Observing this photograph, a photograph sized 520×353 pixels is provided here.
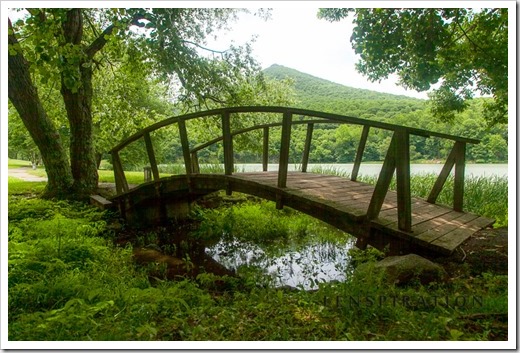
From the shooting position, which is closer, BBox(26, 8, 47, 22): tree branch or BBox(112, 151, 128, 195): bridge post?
BBox(26, 8, 47, 22): tree branch

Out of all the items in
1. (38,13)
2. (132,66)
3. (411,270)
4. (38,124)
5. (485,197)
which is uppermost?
(132,66)

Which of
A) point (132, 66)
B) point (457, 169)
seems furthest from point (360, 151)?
point (132, 66)

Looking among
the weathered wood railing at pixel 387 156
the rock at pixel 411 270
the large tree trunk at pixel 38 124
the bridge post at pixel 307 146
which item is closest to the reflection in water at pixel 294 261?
the weathered wood railing at pixel 387 156

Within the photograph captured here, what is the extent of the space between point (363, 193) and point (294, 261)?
157 centimetres

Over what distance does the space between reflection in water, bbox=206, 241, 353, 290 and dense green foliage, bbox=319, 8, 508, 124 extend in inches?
117

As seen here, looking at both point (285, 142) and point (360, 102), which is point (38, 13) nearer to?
point (285, 142)

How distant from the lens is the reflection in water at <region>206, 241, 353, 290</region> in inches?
187

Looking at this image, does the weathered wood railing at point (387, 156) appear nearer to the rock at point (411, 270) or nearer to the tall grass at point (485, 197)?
the rock at point (411, 270)

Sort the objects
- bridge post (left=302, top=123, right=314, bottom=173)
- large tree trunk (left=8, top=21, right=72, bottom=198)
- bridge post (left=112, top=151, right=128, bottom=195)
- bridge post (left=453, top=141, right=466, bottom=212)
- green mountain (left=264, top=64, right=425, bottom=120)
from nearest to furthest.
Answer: bridge post (left=453, top=141, right=466, bottom=212)
green mountain (left=264, top=64, right=425, bottom=120)
large tree trunk (left=8, top=21, right=72, bottom=198)
bridge post (left=302, top=123, right=314, bottom=173)
bridge post (left=112, top=151, right=128, bottom=195)

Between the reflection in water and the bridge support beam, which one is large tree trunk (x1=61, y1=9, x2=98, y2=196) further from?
the bridge support beam

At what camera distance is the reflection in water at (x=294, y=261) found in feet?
15.6

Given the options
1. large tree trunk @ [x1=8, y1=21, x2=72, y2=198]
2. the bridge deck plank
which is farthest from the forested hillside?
large tree trunk @ [x1=8, y1=21, x2=72, y2=198]

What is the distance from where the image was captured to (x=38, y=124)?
22.8ft

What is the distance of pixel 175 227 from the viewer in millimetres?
7516
